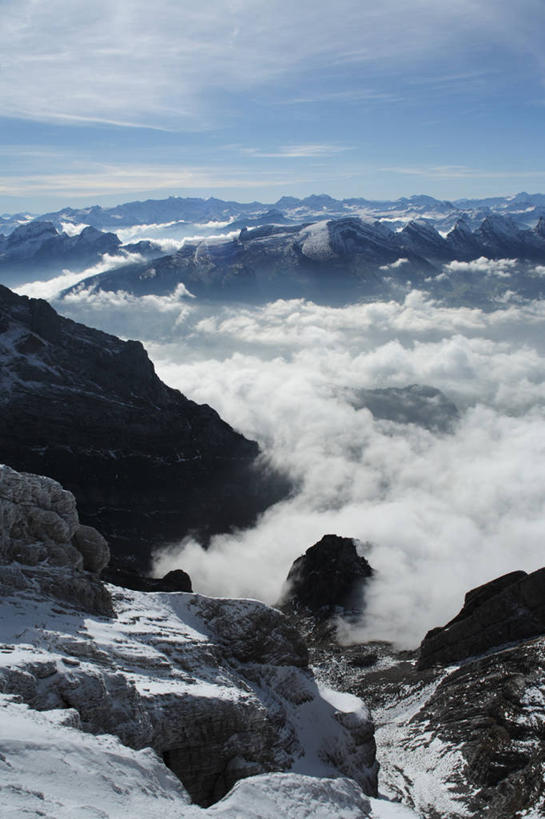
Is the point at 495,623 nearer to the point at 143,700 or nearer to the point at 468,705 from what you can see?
the point at 468,705

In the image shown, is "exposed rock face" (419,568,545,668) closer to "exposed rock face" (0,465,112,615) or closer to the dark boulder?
the dark boulder

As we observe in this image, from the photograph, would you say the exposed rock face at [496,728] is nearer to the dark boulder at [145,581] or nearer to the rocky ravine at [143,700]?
the rocky ravine at [143,700]

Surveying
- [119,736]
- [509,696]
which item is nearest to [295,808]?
[119,736]

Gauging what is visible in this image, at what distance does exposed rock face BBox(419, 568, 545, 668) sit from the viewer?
5164 inches

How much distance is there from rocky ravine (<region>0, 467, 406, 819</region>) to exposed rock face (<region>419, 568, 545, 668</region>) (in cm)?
5651

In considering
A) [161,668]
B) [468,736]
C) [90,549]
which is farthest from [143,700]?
[468,736]

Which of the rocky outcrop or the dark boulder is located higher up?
the dark boulder

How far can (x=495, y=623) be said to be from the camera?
447 feet

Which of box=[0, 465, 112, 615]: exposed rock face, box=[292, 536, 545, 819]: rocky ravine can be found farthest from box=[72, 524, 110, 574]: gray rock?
box=[292, 536, 545, 819]: rocky ravine

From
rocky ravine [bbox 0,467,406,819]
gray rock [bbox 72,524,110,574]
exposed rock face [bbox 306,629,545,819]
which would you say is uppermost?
gray rock [bbox 72,524,110,574]

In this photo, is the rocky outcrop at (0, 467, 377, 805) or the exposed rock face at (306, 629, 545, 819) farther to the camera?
the exposed rock face at (306, 629, 545, 819)

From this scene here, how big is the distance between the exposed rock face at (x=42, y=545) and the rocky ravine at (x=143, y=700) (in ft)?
0.61

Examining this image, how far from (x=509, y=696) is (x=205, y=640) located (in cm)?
5765

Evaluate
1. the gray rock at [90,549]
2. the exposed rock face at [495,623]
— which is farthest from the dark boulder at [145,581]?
the exposed rock face at [495,623]
